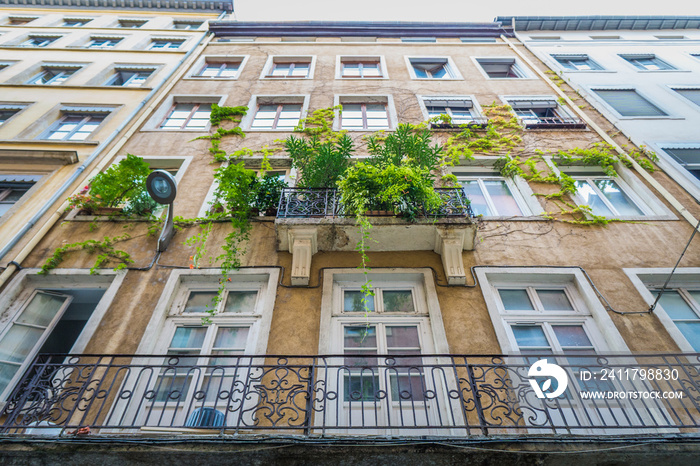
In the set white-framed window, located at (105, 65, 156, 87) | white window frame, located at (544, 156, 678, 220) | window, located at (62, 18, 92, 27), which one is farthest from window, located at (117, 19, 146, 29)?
white window frame, located at (544, 156, 678, 220)

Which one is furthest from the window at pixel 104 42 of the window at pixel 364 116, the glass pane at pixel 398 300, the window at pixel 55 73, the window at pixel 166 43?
the glass pane at pixel 398 300

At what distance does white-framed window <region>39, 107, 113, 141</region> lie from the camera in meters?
10.0

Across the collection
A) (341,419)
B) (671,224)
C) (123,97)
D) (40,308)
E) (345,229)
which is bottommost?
(341,419)

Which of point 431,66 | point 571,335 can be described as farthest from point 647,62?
point 571,335

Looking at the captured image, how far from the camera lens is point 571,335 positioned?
18.6 ft

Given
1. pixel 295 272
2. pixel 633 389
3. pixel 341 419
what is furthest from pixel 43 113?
pixel 633 389

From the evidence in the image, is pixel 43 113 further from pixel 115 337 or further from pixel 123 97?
pixel 115 337

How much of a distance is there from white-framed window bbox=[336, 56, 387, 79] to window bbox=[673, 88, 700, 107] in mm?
9134

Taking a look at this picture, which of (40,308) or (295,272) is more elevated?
(295,272)

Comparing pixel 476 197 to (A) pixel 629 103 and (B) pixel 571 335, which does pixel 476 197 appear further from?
(A) pixel 629 103

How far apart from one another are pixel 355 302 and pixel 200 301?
8.37ft

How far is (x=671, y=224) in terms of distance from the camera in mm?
7102

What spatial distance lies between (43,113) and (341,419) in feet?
37.8

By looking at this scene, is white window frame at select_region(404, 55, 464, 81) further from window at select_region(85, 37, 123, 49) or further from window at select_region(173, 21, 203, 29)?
window at select_region(85, 37, 123, 49)
